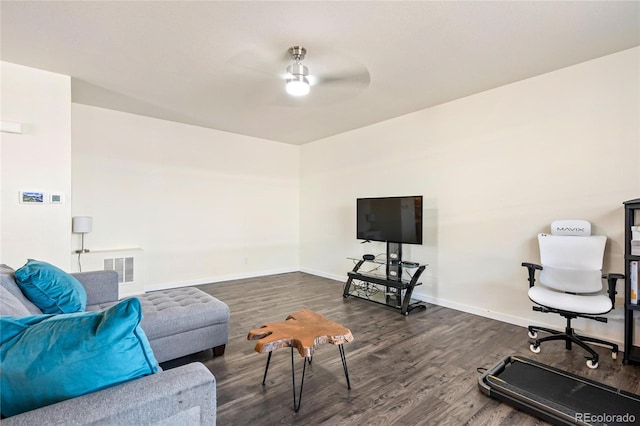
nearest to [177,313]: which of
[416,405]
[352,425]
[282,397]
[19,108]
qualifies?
[282,397]

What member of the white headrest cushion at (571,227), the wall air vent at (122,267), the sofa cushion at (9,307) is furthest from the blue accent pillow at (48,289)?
the white headrest cushion at (571,227)

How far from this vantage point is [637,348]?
270 centimetres

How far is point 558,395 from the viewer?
2049mm

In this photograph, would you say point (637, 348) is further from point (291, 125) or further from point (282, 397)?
point (291, 125)

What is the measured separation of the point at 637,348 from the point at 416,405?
225 cm

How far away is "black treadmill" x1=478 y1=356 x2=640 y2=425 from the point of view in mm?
1840

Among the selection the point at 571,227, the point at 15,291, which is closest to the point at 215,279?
the point at 15,291

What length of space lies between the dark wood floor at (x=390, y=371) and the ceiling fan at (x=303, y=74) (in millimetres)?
2492

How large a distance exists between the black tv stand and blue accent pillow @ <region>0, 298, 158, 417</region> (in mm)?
3331

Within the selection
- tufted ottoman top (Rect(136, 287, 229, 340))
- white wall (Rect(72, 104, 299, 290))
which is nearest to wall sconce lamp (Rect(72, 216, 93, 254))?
white wall (Rect(72, 104, 299, 290))

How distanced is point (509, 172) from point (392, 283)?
196cm

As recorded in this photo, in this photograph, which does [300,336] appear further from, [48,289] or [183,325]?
[48,289]

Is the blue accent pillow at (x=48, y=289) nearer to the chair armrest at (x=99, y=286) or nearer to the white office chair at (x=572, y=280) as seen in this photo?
the chair armrest at (x=99, y=286)

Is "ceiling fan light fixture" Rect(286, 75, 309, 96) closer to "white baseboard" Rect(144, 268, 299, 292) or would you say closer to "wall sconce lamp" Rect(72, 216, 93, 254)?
"wall sconce lamp" Rect(72, 216, 93, 254)
